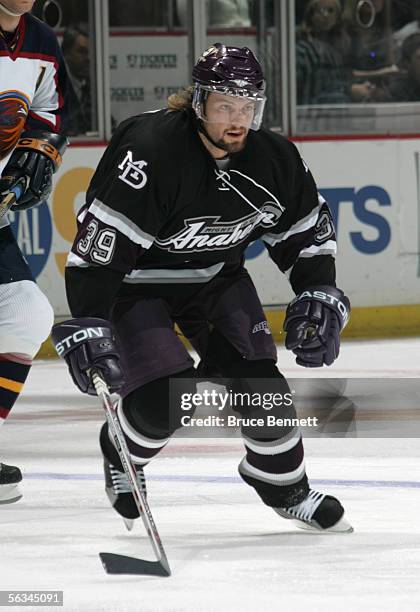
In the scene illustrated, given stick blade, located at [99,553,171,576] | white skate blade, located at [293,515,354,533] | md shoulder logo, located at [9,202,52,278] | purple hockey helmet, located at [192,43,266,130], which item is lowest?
md shoulder logo, located at [9,202,52,278]

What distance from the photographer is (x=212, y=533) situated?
3.41 meters

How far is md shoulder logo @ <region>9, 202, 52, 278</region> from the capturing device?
7.03 m

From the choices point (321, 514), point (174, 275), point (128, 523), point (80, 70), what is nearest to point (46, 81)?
point (174, 275)

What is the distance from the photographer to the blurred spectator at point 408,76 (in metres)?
7.76

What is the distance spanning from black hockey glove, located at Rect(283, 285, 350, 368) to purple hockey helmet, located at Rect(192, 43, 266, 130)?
1.23ft

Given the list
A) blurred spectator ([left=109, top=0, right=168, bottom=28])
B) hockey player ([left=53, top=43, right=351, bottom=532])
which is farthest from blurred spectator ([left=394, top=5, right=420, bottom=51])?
hockey player ([left=53, top=43, right=351, bottom=532])

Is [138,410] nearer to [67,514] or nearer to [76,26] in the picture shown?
[67,514]

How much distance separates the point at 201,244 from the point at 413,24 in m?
4.69

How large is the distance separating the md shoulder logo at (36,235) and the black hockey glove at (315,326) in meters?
3.74

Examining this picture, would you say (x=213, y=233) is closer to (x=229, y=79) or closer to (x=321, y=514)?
(x=229, y=79)

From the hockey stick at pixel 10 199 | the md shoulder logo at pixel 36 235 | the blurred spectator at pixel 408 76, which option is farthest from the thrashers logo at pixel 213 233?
the blurred spectator at pixel 408 76

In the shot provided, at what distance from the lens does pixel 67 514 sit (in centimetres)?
363

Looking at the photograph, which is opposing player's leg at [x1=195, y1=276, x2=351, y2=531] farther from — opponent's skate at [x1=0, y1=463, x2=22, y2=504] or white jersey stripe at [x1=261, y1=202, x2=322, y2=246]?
opponent's skate at [x1=0, y1=463, x2=22, y2=504]

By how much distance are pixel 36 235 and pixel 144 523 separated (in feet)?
13.5
